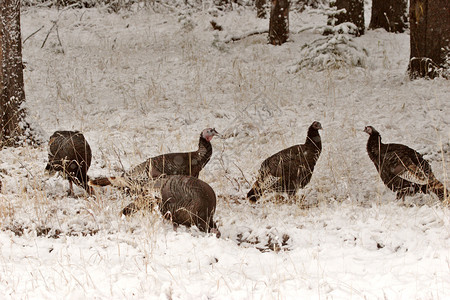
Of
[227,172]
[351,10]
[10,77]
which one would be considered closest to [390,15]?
[351,10]

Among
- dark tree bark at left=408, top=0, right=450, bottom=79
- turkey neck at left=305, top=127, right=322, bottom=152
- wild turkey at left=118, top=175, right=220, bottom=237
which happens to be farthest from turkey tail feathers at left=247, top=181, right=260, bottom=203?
dark tree bark at left=408, top=0, right=450, bottom=79

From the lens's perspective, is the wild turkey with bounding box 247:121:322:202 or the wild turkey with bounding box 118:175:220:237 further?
the wild turkey with bounding box 247:121:322:202

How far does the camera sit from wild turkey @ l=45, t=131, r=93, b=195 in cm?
622

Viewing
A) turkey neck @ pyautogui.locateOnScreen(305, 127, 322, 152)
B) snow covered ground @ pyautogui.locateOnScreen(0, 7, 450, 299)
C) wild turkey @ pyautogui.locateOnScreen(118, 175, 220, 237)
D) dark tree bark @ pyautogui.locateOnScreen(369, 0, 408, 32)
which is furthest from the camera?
dark tree bark @ pyautogui.locateOnScreen(369, 0, 408, 32)

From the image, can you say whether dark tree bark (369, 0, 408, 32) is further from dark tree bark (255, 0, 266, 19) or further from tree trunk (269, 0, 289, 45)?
dark tree bark (255, 0, 266, 19)

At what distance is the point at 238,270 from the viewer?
396 centimetres

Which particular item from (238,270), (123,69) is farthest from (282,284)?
(123,69)

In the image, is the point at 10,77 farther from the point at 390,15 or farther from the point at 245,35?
the point at 390,15

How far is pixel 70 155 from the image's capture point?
624 centimetres

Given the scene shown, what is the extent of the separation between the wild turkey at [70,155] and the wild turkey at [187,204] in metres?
1.49

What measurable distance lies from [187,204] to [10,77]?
162 inches

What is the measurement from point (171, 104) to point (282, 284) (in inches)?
250

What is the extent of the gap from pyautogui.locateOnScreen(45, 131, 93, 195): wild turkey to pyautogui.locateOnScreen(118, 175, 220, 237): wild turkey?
4.90 feet

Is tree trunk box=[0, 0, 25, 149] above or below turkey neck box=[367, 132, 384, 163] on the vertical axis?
above
